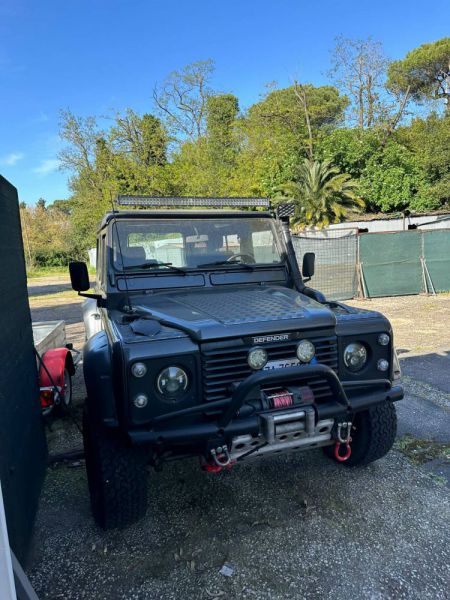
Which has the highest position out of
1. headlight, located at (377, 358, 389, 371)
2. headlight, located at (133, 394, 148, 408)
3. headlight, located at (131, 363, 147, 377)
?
headlight, located at (131, 363, 147, 377)

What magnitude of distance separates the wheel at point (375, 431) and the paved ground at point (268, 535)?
0.23 meters

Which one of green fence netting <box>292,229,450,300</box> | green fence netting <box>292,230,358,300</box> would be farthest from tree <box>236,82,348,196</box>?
green fence netting <box>292,229,450,300</box>

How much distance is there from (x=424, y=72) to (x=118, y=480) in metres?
41.5

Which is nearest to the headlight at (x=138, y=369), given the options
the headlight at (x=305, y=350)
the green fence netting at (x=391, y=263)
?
the headlight at (x=305, y=350)

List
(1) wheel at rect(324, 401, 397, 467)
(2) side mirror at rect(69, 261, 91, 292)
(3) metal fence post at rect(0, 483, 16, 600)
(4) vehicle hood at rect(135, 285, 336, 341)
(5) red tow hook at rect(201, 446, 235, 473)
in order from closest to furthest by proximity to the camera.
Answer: (3) metal fence post at rect(0, 483, 16, 600), (5) red tow hook at rect(201, 446, 235, 473), (4) vehicle hood at rect(135, 285, 336, 341), (1) wheel at rect(324, 401, 397, 467), (2) side mirror at rect(69, 261, 91, 292)

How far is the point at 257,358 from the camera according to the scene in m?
2.60

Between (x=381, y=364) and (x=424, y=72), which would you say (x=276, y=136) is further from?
(x=381, y=364)

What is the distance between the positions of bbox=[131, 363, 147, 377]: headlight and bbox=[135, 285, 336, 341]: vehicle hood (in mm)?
352

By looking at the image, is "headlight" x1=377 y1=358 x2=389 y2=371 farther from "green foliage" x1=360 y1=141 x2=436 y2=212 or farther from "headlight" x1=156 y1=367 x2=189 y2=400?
"green foliage" x1=360 y1=141 x2=436 y2=212

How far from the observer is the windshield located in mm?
3619

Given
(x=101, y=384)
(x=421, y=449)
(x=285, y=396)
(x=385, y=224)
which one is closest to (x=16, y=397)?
(x=101, y=384)

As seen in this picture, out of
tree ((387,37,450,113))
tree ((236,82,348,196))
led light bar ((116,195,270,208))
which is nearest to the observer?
led light bar ((116,195,270,208))

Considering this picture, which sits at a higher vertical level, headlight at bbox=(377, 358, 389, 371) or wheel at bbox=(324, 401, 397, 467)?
headlight at bbox=(377, 358, 389, 371)

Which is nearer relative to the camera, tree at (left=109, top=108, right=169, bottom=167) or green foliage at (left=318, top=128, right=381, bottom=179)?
tree at (left=109, top=108, right=169, bottom=167)
